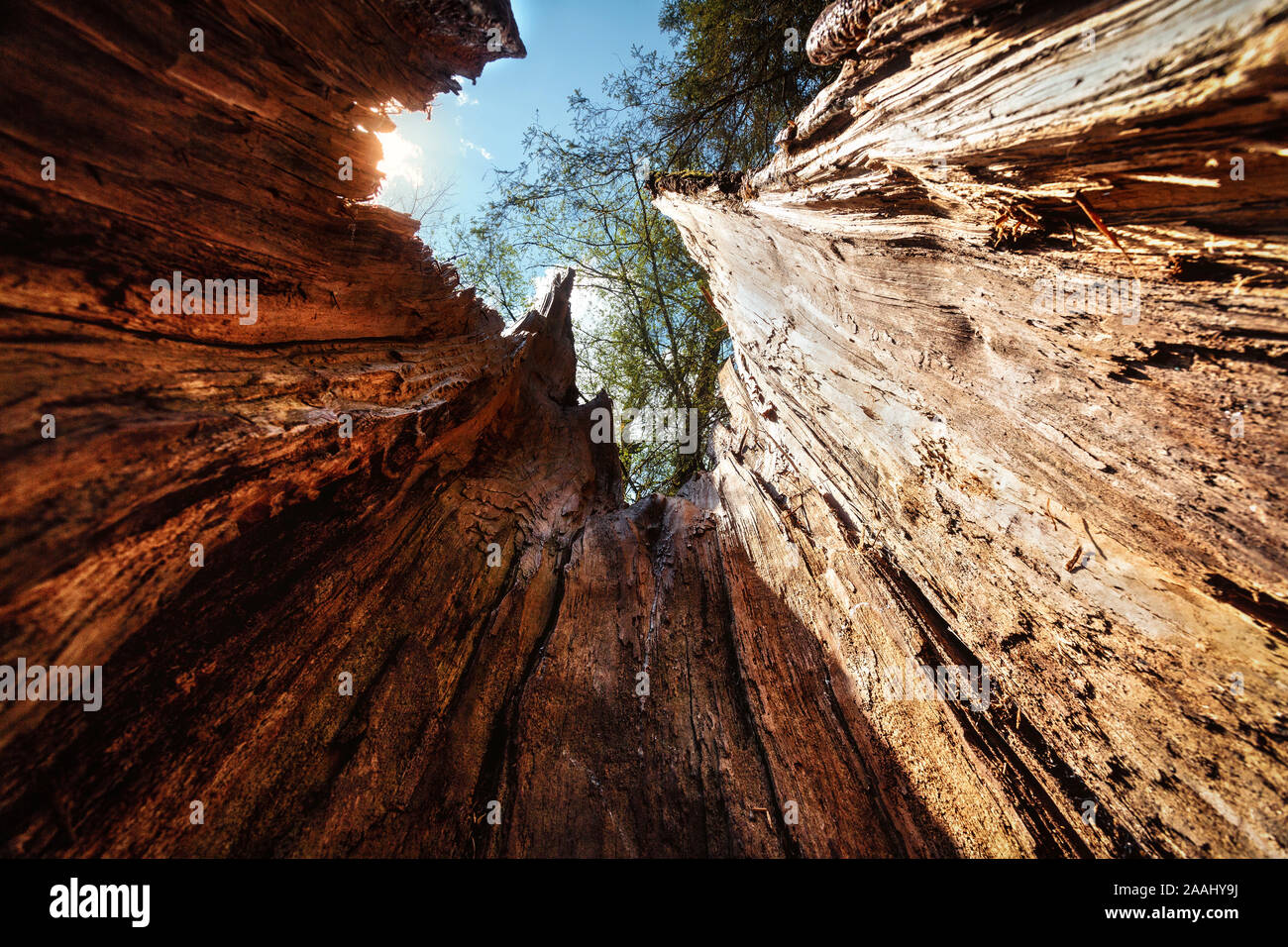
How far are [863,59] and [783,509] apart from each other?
142 inches

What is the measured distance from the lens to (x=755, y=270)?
5910mm

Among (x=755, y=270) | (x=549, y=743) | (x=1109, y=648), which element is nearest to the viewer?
(x=1109, y=648)

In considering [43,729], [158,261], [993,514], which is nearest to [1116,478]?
[993,514]

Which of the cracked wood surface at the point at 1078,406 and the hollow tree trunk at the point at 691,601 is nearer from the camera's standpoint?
the cracked wood surface at the point at 1078,406

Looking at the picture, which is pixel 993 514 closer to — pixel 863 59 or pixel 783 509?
pixel 783 509

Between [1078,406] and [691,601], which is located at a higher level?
[1078,406]

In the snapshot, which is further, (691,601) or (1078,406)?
(691,601)

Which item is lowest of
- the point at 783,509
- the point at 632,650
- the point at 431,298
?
the point at 632,650

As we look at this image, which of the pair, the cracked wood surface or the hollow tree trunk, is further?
the hollow tree trunk

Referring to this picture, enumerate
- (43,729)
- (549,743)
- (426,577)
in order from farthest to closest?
1. (426,577)
2. (549,743)
3. (43,729)
